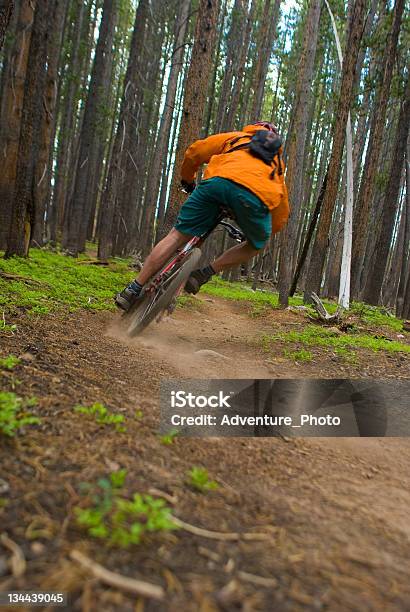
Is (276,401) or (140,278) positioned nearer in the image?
(276,401)

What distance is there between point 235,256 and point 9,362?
2.45 m

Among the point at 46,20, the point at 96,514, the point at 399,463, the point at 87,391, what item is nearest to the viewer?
the point at 96,514

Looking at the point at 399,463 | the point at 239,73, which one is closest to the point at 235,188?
the point at 399,463

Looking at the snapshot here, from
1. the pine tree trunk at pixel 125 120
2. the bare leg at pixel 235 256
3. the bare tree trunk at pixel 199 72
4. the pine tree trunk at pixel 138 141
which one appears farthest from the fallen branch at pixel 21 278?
the pine tree trunk at pixel 138 141

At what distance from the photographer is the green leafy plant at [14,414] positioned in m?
1.83

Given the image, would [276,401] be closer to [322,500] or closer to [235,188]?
[322,500]

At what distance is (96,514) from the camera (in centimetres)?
142

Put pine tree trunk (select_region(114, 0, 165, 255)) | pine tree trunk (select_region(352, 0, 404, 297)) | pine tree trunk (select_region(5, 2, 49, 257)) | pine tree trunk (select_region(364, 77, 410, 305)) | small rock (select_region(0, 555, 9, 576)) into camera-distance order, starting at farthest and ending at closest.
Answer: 1. pine tree trunk (select_region(114, 0, 165, 255))
2. pine tree trunk (select_region(364, 77, 410, 305))
3. pine tree trunk (select_region(352, 0, 404, 297))
4. pine tree trunk (select_region(5, 2, 49, 257))
5. small rock (select_region(0, 555, 9, 576))

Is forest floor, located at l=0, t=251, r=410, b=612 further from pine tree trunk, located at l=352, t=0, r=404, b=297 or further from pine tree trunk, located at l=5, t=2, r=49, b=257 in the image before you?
pine tree trunk, located at l=352, t=0, r=404, b=297

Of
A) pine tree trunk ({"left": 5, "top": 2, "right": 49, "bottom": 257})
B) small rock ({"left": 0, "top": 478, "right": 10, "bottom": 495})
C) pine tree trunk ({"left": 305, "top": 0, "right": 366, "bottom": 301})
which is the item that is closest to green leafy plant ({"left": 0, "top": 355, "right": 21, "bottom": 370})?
small rock ({"left": 0, "top": 478, "right": 10, "bottom": 495})

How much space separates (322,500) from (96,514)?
42.2 inches

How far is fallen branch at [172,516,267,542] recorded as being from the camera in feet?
4.90

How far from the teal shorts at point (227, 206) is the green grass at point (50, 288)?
6.02 ft

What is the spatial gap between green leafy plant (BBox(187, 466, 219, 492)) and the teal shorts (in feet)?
7.91
